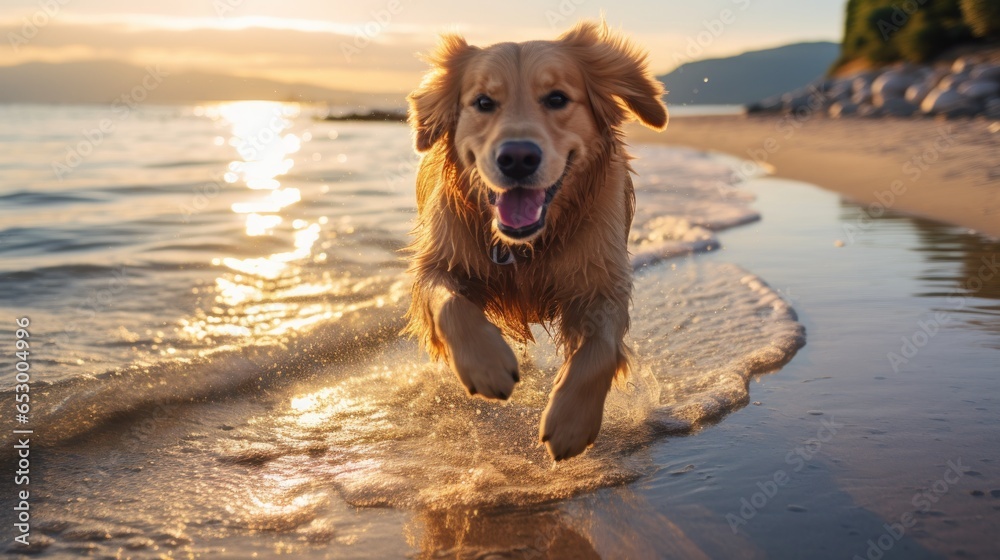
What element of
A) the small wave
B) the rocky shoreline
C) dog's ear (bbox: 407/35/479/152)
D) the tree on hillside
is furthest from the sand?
the small wave

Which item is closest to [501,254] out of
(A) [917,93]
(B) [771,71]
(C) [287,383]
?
(C) [287,383]

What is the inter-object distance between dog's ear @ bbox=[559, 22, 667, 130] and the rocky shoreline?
12608mm

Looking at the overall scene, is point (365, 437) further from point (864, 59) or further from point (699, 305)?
point (864, 59)

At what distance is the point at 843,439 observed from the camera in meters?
2.88

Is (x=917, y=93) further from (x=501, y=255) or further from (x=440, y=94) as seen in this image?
(x=501, y=255)

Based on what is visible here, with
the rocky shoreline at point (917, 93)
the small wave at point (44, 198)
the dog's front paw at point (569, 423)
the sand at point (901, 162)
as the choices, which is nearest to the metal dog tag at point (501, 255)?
the dog's front paw at point (569, 423)

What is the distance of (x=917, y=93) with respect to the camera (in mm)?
19062

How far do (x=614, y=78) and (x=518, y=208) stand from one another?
87 cm

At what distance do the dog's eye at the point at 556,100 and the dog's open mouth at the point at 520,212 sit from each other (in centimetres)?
40

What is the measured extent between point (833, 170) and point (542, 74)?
31.1 feet

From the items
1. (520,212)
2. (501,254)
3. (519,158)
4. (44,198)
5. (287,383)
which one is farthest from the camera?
(44,198)

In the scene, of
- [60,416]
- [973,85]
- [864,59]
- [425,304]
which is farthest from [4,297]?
[864,59]

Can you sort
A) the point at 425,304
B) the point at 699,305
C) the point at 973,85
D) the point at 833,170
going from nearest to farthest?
the point at 425,304 → the point at 699,305 → the point at 833,170 → the point at 973,85

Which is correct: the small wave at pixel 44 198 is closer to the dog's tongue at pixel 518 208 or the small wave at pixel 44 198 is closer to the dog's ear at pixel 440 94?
the dog's ear at pixel 440 94
